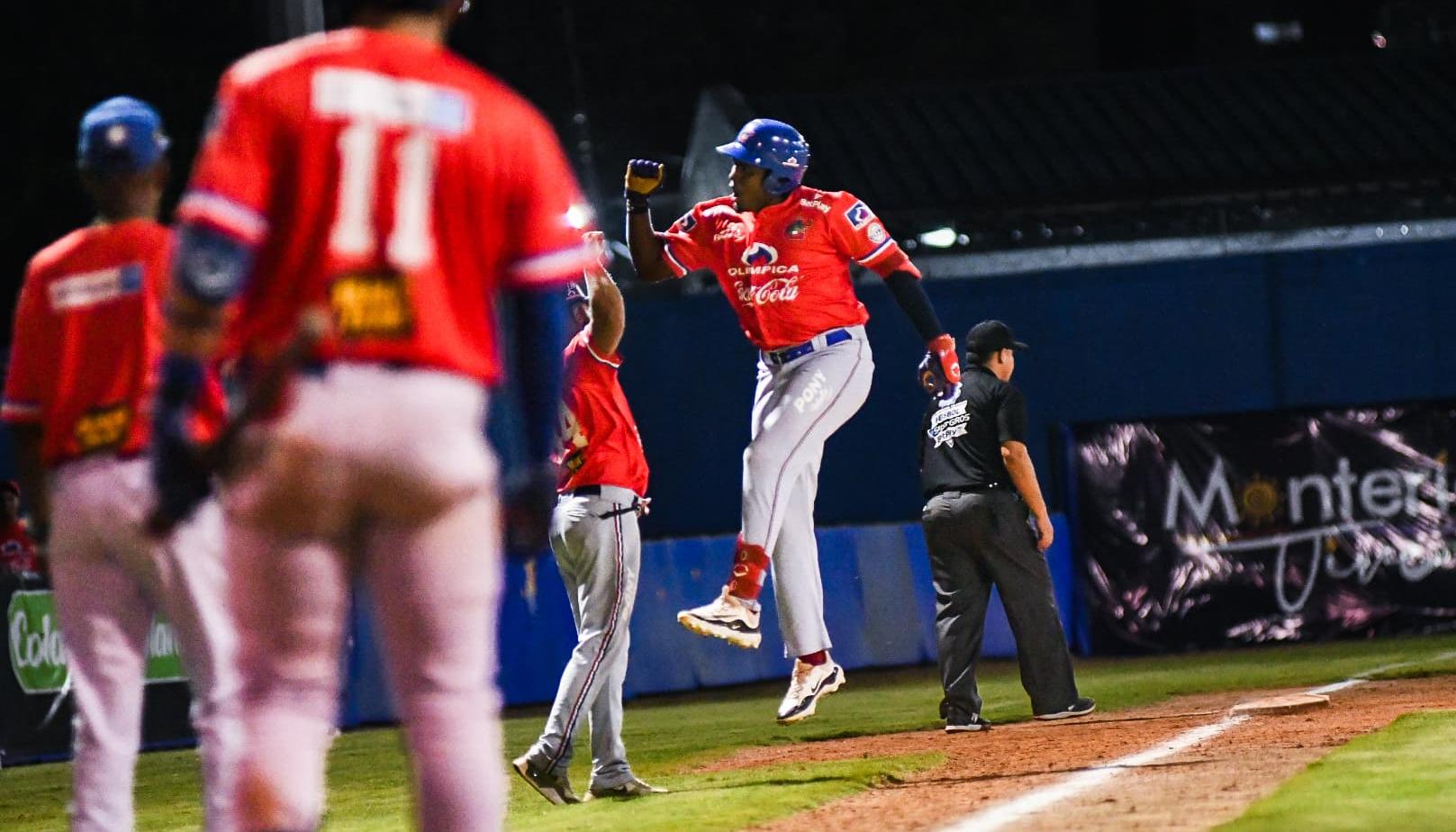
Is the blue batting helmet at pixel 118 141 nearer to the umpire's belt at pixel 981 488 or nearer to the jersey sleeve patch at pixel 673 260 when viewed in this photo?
the jersey sleeve patch at pixel 673 260

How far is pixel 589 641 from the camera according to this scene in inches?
299

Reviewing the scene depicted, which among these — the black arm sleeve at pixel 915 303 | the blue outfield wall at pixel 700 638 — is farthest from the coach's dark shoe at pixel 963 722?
the blue outfield wall at pixel 700 638

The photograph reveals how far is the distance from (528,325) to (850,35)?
26.3 meters

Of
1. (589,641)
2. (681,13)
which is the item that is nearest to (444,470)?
(589,641)

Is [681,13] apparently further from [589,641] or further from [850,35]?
[589,641]

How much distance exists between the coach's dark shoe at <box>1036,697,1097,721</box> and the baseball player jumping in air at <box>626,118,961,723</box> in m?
2.38

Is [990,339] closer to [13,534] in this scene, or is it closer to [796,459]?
[796,459]

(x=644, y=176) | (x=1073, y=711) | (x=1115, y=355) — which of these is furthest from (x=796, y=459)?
(x=1115, y=355)

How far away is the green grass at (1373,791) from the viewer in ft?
18.8

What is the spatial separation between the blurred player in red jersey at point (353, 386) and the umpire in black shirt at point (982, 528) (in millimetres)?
6943

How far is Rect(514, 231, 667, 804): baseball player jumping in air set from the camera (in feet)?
24.9

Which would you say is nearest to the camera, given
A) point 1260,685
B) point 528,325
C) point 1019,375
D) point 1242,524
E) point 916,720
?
point 528,325

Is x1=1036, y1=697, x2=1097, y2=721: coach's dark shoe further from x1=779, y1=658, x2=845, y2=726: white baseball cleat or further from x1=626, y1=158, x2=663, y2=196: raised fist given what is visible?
x1=626, y1=158, x2=663, y2=196: raised fist

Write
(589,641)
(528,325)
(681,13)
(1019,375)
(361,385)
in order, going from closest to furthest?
(361,385)
(528,325)
(589,641)
(1019,375)
(681,13)
